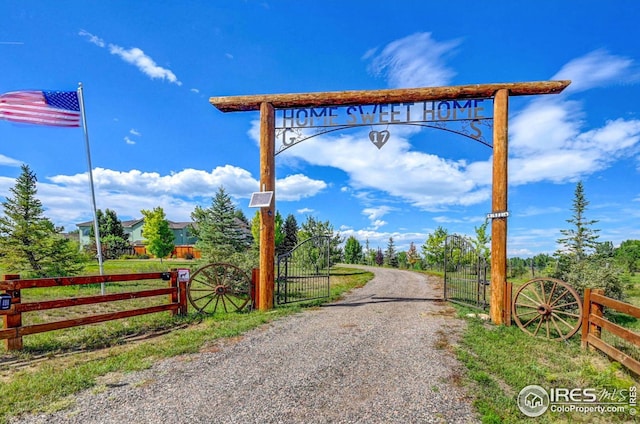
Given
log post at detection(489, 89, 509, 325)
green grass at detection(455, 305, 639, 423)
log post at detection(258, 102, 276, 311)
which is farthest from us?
log post at detection(258, 102, 276, 311)

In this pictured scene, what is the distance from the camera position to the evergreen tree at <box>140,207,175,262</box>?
31.8m

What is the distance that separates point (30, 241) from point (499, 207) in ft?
54.7

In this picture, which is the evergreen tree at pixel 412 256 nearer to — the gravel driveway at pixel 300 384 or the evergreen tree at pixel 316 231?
the evergreen tree at pixel 316 231

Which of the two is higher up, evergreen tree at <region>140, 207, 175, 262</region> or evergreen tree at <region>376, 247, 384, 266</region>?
evergreen tree at <region>140, 207, 175, 262</region>

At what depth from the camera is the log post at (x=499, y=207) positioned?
7562mm

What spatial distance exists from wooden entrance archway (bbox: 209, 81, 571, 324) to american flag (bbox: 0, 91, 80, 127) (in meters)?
4.44

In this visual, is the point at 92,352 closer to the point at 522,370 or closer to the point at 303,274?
the point at 522,370

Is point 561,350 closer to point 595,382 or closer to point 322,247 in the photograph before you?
point 595,382

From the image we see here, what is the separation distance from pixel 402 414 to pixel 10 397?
13.8 ft

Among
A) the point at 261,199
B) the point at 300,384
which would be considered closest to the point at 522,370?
the point at 300,384

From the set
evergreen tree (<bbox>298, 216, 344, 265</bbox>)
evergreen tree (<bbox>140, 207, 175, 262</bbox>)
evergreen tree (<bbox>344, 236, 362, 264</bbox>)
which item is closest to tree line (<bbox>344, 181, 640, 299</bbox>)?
evergreen tree (<bbox>344, 236, 362, 264</bbox>)

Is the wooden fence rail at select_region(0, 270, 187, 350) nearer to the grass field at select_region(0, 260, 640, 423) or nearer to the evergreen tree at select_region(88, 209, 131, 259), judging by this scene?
the grass field at select_region(0, 260, 640, 423)

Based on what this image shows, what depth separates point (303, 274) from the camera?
13.1 metres

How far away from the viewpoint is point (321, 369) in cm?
459
